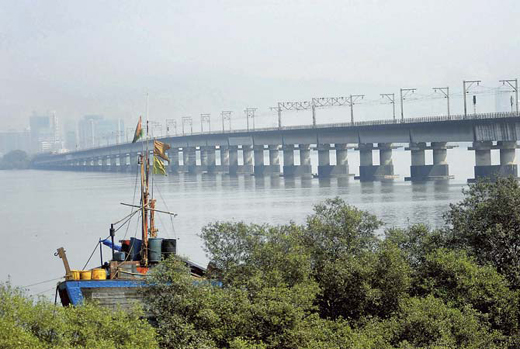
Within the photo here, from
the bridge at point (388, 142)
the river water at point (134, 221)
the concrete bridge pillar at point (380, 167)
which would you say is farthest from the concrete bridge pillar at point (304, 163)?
the river water at point (134, 221)

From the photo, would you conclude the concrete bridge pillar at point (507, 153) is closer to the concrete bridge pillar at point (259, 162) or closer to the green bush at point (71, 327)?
the concrete bridge pillar at point (259, 162)

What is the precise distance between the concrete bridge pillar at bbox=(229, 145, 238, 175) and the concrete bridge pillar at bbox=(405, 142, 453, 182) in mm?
62939

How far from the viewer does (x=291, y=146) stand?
171750mm

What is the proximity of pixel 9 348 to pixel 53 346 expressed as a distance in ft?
4.22

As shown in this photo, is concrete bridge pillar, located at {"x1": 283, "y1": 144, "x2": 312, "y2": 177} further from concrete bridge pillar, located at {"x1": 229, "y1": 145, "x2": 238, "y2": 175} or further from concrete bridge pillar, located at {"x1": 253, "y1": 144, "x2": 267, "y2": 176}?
concrete bridge pillar, located at {"x1": 229, "y1": 145, "x2": 238, "y2": 175}

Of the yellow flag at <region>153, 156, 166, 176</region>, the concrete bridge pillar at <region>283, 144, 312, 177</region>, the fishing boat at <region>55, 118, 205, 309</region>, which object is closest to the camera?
the fishing boat at <region>55, 118, 205, 309</region>

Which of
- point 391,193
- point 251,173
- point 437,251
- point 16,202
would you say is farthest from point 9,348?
point 251,173

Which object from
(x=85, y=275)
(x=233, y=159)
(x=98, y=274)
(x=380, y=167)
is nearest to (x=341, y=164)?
(x=380, y=167)

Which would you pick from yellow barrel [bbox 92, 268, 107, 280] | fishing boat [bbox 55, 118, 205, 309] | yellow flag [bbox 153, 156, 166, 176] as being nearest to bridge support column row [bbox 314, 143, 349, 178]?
yellow flag [bbox 153, 156, 166, 176]

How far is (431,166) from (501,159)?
17.6 meters

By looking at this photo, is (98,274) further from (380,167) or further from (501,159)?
(380,167)

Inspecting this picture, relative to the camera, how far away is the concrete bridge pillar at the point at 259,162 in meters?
180

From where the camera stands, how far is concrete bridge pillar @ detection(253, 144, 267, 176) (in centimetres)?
18050

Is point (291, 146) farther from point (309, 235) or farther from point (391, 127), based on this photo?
point (309, 235)
